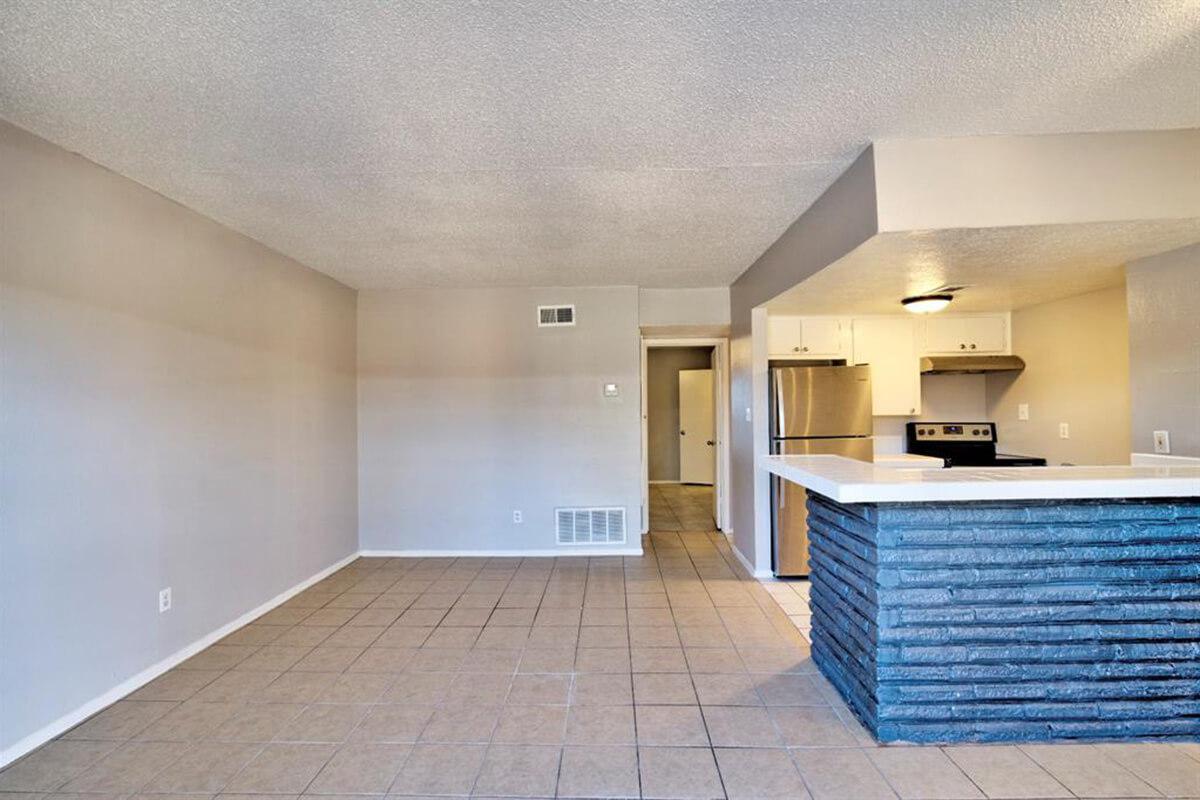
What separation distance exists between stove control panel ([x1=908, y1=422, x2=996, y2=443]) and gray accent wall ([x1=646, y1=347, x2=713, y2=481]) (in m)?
4.32

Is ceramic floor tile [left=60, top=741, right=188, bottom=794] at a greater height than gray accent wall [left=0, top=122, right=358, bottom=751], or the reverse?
gray accent wall [left=0, top=122, right=358, bottom=751]

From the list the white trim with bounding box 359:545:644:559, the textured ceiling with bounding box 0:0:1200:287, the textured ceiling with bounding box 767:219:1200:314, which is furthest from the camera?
the white trim with bounding box 359:545:644:559

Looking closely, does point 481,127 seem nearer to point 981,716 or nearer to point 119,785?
point 119,785

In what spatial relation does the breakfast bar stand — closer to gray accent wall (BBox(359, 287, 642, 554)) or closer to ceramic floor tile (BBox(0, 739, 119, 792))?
gray accent wall (BBox(359, 287, 642, 554))

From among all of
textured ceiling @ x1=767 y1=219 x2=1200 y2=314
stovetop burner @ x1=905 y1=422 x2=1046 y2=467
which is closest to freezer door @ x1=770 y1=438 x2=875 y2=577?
stovetop burner @ x1=905 y1=422 x2=1046 y2=467

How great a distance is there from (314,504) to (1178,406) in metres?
5.06

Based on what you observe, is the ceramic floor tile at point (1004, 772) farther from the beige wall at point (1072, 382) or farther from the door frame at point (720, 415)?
the door frame at point (720, 415)

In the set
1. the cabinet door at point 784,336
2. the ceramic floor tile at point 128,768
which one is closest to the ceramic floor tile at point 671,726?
the ceramic floor tile at point 128,768

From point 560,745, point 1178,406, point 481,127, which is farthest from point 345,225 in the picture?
point 1178,406

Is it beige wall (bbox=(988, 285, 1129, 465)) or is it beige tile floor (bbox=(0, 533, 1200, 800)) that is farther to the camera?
beige wall (bbox=(988, 285, 1129, 465))

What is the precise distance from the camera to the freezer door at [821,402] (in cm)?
381

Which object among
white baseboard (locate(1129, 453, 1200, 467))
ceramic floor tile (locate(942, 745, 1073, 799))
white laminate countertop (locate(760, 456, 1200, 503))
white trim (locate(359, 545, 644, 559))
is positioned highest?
white baseboard (locate(1129, 453, 1200, 467))

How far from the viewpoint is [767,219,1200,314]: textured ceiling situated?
83.6 inches

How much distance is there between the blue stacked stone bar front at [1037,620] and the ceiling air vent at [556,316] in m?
3.08
